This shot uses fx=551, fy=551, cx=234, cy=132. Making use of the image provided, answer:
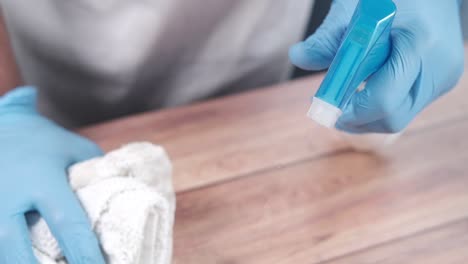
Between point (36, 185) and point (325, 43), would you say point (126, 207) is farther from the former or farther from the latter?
point (325, 43)

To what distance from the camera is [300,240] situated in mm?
590

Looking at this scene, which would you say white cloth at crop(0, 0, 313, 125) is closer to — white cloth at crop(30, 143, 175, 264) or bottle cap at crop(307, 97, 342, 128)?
white cloth at crop(30, 143, 175, 264)

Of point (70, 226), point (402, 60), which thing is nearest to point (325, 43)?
point (402, 60)

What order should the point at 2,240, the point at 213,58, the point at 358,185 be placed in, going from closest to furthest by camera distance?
the point at 2,240 < the point at 358,185 < the point at 213,58

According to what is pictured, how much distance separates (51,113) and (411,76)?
1.81ft

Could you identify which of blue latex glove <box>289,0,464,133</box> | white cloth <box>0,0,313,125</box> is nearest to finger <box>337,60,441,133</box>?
blue latex glove <box>289,0,464,133</box>

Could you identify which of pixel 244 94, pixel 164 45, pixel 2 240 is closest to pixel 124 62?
pixel 164 45

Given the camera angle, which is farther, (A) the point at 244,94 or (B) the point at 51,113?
(B) the point at 51,113

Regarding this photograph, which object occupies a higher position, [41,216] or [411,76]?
[411,76]

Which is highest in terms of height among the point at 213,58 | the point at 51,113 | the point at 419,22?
the point at 419,22

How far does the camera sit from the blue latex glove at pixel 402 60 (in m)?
0.51

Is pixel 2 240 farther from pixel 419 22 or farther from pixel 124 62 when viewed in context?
Answer: pixel 419 22

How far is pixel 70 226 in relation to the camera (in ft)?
1.66

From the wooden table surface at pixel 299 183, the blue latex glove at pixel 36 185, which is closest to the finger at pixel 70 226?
the blue latex glove at pixel 36 185
